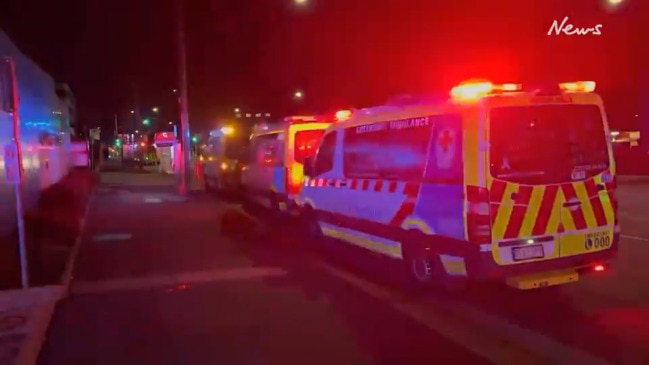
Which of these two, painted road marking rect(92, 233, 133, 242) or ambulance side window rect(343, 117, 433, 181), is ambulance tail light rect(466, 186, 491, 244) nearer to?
ambulance side window rect(343, 117, 433, 181)

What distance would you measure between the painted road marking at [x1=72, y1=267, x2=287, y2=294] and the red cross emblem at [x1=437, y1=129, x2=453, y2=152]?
10.1 ft

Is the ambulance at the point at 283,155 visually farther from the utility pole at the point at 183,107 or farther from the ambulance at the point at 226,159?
the utility pole at the point at 183,107

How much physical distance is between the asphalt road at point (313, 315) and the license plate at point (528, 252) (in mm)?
590

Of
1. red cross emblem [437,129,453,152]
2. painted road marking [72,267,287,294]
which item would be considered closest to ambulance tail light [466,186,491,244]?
red cross emblem [437,129,453,152]

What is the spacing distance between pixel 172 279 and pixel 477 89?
15.2 ft

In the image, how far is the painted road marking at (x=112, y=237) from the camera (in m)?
12.8

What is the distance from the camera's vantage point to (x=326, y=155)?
10.4 metres

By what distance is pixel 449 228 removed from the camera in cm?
701

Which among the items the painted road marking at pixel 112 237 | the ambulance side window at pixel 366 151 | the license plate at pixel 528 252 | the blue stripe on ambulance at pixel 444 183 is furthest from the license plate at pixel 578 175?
the painted road marking at pixel 112 237

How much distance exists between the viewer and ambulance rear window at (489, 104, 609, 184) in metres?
6.69

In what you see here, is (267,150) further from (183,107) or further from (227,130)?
(183,107)

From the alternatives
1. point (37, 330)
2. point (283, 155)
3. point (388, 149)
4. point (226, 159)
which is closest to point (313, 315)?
point (388, 149)

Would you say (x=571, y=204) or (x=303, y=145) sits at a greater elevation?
(x=303, y=145)

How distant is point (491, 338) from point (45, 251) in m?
7.77
